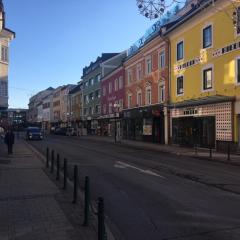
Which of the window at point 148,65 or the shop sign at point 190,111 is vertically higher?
the window at point 148,65

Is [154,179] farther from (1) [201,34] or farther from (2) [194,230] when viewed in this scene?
(1) [201,34]

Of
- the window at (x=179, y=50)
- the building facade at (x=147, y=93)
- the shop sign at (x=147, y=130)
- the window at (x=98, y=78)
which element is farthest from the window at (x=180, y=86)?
the window at (x=98, y=78)

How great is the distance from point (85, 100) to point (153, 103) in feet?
144

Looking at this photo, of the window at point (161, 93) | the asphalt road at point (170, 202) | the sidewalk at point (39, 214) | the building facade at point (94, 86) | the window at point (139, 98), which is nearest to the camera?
the sidewalk at point (39, 214)

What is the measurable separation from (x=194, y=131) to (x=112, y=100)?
30550mm

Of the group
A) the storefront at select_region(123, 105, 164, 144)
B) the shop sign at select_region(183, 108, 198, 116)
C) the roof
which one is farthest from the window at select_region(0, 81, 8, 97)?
the storefront at select_region(123, 105, 164, 144)

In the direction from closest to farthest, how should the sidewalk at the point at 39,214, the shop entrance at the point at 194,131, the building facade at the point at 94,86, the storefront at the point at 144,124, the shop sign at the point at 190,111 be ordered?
the sidewalk at the point at 39,214, the shop entrance at the point at 194,131, the shop sign at the point at 190,111, the storefront at the point at 144,124, the building facade at the point at 94,86

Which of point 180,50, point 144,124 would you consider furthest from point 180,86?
point 144,124

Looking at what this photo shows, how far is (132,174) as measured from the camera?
56.4 ft

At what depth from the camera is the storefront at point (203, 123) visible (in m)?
30.1

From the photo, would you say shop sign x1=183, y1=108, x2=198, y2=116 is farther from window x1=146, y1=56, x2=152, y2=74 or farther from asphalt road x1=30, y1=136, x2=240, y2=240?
asphalt road x1=30, y1=136, x2=240, y2=240

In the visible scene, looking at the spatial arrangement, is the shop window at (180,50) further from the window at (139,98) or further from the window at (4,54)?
the window at (4,54)

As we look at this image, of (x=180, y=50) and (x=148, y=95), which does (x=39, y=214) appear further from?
(x=148, y=95)

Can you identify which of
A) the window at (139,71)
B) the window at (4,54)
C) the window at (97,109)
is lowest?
the window at (97,109)
